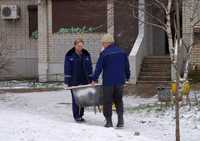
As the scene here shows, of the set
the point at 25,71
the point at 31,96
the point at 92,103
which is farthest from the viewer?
the point at 25,71

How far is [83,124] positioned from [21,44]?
1624 centimetres

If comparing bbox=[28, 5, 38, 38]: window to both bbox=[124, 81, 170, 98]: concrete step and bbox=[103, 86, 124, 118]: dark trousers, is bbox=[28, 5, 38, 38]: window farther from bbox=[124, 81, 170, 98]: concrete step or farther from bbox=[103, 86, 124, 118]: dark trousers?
bbox=[103, 86, 124, 118]: dark trousers

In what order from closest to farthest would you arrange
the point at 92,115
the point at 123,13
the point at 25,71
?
the point at 92,115 < the point at 123,13 < the point at 25,71

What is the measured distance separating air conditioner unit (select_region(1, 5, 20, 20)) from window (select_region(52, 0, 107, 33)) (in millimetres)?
2791

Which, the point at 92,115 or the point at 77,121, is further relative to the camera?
the point at 92,115

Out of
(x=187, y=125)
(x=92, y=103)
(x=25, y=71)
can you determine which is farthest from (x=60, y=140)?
(x=25, y=71)

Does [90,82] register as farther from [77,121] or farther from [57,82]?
[57,82]

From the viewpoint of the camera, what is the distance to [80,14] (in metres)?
23.6

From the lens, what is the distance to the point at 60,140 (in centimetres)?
880

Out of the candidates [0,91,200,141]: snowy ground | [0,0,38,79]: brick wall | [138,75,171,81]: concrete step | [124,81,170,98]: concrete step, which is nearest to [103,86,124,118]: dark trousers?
[0,91,200,141]: snowy ground

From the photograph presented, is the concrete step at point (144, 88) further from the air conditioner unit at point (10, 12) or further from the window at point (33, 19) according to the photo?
the air conditioner unit at point (10, 12)

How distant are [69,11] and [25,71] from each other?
165 inches

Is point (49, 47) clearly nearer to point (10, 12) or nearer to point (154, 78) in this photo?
point (10, 12)

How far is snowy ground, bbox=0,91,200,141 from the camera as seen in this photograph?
914 cm
